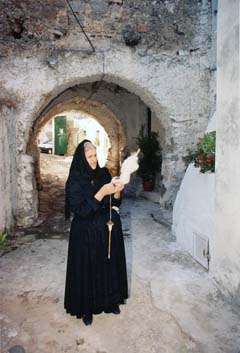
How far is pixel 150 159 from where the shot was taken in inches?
364

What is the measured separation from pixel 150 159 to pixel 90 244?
635cm

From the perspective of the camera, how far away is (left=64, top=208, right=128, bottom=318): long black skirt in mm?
3104

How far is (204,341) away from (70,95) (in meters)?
8.25

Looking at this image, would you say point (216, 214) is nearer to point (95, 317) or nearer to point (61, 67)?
point (95, 317)

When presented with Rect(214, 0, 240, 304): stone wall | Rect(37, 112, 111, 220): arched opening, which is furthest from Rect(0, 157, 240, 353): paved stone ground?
Rect(37, 112, 111, 220): arched opening

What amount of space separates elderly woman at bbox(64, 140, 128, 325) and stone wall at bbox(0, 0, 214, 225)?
11.6 ft

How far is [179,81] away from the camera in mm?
7023

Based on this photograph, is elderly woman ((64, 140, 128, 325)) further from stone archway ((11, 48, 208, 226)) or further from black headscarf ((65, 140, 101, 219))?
stone archway ((11, 48, 208, 226))

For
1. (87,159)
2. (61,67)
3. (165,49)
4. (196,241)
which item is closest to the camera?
(87,159)

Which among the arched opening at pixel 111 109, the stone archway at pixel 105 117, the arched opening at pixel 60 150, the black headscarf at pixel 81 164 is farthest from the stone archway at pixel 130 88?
the stone archway at pixel 105 117

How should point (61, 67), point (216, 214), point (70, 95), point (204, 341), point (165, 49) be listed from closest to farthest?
point (204, 341) → point (216, 214) → point (61, 67) → point (165, 49) → point (70, 95)

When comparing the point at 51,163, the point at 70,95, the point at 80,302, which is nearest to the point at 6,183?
the point at 80,302

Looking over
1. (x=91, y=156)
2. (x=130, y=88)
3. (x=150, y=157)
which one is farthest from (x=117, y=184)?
(x=150, y=157)

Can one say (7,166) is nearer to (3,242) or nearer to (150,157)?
(3,242)
